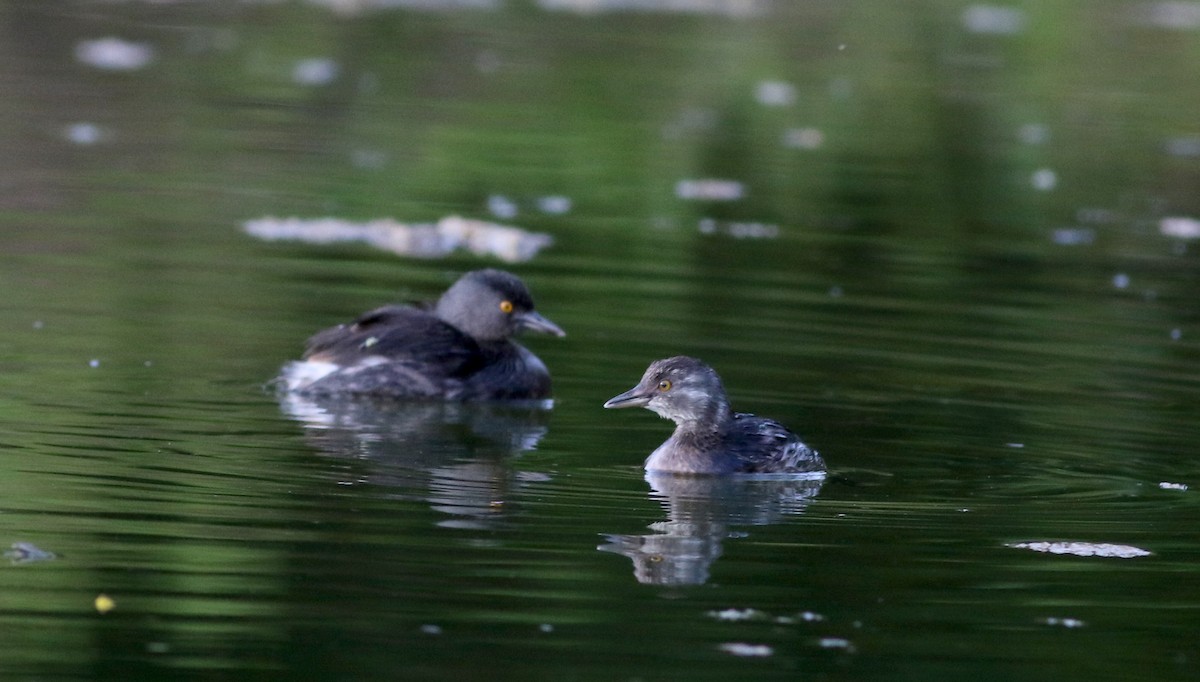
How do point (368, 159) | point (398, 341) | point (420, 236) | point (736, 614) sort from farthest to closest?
point (368, 159) < point (420, 236) < point (398, 341) < point (736, 614)

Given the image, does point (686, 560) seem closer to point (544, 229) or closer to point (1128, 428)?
point (1128, 428)

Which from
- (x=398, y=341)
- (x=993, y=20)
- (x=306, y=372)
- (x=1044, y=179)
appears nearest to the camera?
(x=306, y=372)

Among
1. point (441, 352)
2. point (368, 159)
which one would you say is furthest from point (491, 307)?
point (368, 159)

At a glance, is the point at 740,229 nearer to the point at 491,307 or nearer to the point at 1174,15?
the point at 491,307

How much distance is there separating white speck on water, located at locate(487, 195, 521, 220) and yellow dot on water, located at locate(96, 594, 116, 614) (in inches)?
332

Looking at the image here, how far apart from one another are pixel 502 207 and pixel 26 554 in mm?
8578

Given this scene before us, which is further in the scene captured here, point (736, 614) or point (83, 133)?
point (83, 133)

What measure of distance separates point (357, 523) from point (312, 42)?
17081 mm

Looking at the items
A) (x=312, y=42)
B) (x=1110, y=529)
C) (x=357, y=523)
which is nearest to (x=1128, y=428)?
(x=1110, y=529)

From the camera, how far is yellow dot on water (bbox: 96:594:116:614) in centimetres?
537

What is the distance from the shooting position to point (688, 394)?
7.92 metres

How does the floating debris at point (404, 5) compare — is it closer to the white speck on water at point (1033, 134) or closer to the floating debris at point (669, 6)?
the floating debris at point (669, 6)

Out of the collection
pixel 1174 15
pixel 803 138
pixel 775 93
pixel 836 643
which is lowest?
pixel 836 643

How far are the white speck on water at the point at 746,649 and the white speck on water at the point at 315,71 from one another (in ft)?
50.7
